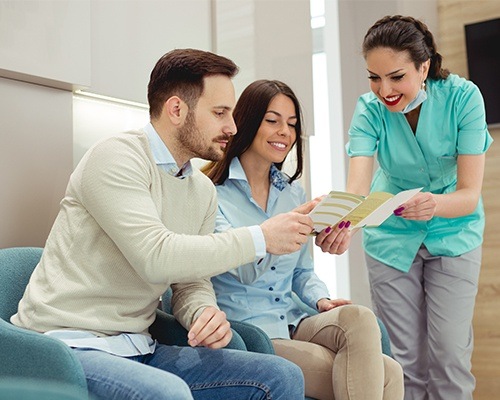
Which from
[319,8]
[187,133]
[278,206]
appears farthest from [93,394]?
[319,8]

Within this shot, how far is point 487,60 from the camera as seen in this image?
405cm

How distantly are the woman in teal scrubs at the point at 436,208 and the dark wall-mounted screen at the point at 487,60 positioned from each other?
1429 mm

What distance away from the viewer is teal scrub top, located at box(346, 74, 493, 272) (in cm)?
263

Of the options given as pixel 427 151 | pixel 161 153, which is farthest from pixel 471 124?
pixel 161 153

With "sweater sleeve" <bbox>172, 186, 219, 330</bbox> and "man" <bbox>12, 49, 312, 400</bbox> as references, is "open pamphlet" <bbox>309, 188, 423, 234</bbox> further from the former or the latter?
"sweater sleeve" <bbox>172, 186, 219, 330</bbox>

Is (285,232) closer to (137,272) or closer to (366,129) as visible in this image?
(137,272)

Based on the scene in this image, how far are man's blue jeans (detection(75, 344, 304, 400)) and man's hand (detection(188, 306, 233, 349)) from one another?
39 millimetres

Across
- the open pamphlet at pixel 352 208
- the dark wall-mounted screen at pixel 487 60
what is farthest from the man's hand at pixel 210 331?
the dark wall-mounted screen at pixel 487 60

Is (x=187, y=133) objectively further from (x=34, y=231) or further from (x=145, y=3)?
(x=145, y=3)

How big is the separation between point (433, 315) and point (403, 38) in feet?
3.43

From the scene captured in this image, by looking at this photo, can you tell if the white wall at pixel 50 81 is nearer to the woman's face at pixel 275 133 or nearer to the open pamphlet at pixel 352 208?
the woman's face at pixel 275 133

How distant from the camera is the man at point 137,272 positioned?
1.58m

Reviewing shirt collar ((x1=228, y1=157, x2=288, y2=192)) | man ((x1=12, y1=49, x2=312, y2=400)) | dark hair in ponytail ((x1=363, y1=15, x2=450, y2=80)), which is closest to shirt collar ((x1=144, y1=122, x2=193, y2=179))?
man ((x1=12, y1=49, x2=312, y2=400))

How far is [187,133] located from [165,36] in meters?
0.96
